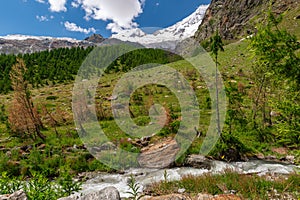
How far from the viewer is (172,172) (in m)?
14.1

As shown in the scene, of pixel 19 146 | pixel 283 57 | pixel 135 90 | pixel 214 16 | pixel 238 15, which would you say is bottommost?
pixel 19 146

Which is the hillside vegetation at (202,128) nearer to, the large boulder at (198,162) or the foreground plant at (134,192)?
the large boulder at (198,162)

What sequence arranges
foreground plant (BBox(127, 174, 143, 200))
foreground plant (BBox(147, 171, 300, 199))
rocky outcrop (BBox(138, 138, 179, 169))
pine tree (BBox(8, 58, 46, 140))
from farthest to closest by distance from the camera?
pine tree (BBox(8, 58, 46, 140)) < rocky outcrop (BBox(138, 138, 179, 169)) < foreground plant (BBox(147, 171, 300, 199)) < foreground plant (BBox(127, 174, 143, 200))

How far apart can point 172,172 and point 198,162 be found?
1821 mm

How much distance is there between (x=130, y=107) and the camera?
93.2ft

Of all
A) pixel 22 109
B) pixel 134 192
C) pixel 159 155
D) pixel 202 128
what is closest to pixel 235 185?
pixel 134 192

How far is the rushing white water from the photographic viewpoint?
512 inches

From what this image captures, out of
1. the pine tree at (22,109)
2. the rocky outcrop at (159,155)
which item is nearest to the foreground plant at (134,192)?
the rocky outcrop at (159,155)

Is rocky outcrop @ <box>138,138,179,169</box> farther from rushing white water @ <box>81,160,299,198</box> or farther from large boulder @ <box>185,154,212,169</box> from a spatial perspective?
large boulder @ <box>185,154,212,169</box>

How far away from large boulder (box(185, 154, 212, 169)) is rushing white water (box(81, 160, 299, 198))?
0.32m

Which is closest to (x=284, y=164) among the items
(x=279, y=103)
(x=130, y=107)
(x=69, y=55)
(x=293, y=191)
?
(x=293, y=191)

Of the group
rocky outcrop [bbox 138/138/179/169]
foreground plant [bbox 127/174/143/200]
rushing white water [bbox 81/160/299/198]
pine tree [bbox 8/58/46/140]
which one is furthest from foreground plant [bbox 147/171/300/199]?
pine tree [bbox 8/58/46/140]

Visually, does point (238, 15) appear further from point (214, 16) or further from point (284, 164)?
point (284, 164)

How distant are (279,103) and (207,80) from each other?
111 feet
